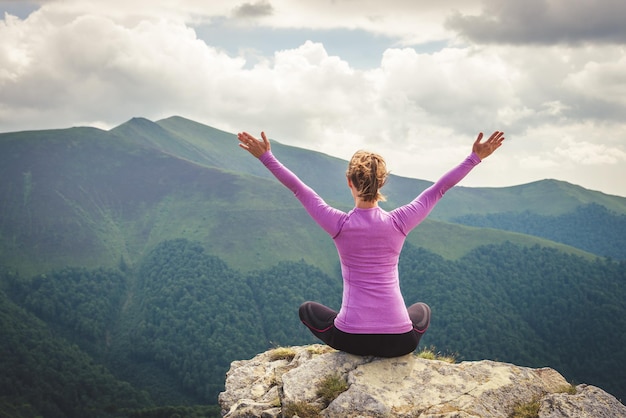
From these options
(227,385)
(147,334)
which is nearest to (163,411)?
(147,334)

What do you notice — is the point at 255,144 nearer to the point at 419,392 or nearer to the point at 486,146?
the point at 486,146

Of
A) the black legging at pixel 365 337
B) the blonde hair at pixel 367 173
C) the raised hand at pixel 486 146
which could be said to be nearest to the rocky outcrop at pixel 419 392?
the black legging at pixel 365 337

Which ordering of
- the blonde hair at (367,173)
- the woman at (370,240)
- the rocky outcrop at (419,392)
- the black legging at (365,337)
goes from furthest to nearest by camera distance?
the black legging at (365,337) < the rocky outcrop at (419,392) < the woman at (370,240) < the blonde hair at (367,173)

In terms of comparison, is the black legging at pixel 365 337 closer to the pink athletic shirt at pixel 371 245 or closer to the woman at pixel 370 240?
the woman at pixel 370 240

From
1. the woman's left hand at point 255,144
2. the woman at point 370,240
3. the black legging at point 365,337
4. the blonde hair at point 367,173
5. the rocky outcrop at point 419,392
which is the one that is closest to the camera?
the blonde hair at point 367,173

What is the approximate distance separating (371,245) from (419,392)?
2.42 metres

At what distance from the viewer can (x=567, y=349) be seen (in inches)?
7333

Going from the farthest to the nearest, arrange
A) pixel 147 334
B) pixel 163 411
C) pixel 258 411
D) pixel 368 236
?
1. pixel 147 334
2. pixel 163 411
3. pixel 258 411
4. pixel 368 236

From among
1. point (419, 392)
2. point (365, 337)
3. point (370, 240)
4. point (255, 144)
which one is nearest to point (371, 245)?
point (370, 240)

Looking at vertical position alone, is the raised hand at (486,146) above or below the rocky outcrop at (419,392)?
above

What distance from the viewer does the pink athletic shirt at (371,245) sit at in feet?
22.3

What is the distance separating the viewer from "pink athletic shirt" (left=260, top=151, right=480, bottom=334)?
679 cm

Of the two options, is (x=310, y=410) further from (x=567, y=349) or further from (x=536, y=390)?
(x=567, y=349)

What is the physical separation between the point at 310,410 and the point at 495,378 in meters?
3.08
